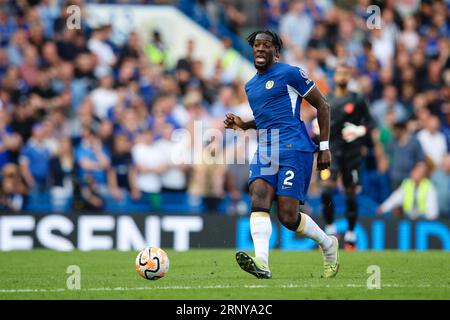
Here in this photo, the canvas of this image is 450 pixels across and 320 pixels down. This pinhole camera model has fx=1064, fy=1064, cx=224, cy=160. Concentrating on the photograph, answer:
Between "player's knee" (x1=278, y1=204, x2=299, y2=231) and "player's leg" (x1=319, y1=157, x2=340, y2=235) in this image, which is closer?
"player's knee" (x1=278, y1=204, x2=299, y2=231)

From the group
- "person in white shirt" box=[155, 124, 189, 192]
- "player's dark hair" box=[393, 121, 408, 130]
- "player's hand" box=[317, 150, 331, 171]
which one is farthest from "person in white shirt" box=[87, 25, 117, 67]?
"player's hand" box=[317, 150, 331, 171]

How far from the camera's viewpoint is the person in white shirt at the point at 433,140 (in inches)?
840

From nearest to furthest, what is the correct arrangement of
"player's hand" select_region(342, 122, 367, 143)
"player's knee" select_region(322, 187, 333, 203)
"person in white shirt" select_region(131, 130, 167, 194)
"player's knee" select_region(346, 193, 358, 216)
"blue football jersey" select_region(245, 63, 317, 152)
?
1. "blue football jersey" select_region(245, 63, 317, 152)
2. "player's knee" select_region(322, 187, 333, 203)
3. "player's hand" select_region(342, 122, 367, 143)
4. "player's knee" select_region(346, 193, 358, 216)
5. "person in white shirt" select_region(131, 130, 167, 194)

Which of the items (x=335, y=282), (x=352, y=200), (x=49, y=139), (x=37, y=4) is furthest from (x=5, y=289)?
(x=37, y=4)

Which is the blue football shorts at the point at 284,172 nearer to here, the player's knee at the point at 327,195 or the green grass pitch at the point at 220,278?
the green grass pitch at the point at 220,278

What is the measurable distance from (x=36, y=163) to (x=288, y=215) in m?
9.30

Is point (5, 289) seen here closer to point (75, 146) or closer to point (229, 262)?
point (229, 262)

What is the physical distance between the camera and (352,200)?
1723 cm

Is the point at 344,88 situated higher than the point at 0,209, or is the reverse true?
the point at 344,88

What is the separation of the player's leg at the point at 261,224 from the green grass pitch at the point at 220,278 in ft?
0.54

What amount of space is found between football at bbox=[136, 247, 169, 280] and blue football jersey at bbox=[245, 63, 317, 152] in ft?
5.39

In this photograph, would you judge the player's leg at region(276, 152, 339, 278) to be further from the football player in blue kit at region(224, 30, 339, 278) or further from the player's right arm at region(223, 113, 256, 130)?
the player's right arm at region(223, 113, 256, 130)

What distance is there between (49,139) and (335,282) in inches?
391

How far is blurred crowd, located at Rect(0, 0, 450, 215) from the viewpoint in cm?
1988
